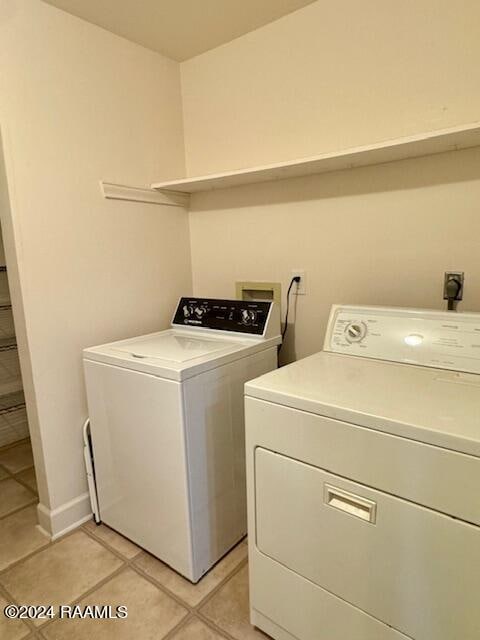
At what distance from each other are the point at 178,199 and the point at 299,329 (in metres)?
0.99

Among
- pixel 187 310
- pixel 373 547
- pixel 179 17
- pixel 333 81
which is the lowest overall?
pixel 373 547

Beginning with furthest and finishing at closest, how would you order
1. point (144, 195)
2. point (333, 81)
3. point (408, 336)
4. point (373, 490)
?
point (144, 195), point (333, 81), point (408, 336), point (373, 490)

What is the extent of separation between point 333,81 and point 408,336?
3.62ft

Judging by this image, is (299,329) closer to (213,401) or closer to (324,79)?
(213,401)

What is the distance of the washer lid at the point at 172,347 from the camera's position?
149 cm

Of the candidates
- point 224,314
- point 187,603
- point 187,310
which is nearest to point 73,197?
point 187,310

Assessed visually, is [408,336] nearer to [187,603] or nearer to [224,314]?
[224,314]

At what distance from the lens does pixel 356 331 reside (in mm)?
1455

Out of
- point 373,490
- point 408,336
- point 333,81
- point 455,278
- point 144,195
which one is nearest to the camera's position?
point 373,490

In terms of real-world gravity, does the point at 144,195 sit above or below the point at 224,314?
above

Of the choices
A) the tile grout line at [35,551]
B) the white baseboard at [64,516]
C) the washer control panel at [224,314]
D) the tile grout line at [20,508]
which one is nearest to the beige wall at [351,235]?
the washer control panel at [224,314]

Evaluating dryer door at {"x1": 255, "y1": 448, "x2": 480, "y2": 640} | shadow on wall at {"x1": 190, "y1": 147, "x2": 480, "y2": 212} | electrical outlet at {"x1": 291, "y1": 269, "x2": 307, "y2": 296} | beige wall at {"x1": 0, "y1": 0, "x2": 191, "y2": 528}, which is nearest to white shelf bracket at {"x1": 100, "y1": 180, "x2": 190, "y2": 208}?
beige wall at {"x1": 0, "y1": 0, "x2": 191, "y2": 528}

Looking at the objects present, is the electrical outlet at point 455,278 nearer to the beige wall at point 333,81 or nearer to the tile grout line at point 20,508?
the beige wall at point 333,81

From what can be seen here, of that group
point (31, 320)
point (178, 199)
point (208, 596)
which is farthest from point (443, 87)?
point (208, 596)
